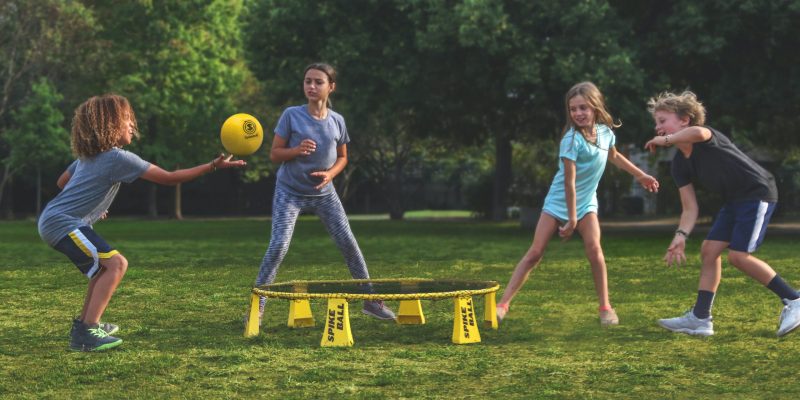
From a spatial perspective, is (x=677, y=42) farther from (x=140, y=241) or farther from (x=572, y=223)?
(x=572, y=223)

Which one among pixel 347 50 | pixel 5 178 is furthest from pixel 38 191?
pixel 347 50

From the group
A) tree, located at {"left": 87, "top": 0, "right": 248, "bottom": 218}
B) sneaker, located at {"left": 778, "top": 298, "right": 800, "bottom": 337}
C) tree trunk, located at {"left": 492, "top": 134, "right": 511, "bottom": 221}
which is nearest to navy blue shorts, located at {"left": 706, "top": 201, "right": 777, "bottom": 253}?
sneaker, located at {"left": 778, "top": 298, "right": 800, "bottom": 337}

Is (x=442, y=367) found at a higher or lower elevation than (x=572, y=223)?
lower

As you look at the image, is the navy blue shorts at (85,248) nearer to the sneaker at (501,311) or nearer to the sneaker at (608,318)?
the sneaker at (501,311)

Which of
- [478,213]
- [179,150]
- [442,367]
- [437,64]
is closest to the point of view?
[442,367]

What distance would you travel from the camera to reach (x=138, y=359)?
22.4 ft

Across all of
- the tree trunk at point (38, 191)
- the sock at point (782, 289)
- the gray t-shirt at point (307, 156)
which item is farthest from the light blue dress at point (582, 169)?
the tree trunk at point (38, 191)

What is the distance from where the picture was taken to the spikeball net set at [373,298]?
7.30 meters

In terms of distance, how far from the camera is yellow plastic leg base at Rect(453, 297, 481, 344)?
7.45 m

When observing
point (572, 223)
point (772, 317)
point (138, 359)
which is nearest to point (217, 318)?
point (138, 359)

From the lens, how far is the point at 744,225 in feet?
25.5

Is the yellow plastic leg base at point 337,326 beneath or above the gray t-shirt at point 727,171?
beneath

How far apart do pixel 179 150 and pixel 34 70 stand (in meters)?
6.76

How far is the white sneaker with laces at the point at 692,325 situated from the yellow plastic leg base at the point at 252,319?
3.02m
